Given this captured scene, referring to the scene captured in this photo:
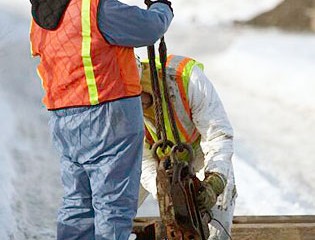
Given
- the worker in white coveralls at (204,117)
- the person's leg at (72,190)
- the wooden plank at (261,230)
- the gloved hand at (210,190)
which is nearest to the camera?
the person's leg at (72,190)

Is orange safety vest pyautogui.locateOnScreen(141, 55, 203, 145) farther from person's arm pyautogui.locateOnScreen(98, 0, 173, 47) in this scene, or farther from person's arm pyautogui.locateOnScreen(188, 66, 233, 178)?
person's arm pyautogui.locateOnScreen(98, 0, 173, 47)

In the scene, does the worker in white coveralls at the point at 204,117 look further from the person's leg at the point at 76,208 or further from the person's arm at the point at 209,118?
the person's leg at the point at 76,208

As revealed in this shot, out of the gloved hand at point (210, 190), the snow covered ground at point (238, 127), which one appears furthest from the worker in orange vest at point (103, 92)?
the snow covered ground at point (238, 127)

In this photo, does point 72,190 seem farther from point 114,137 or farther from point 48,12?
point 48,12

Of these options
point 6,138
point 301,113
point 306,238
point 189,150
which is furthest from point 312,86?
point 189,150

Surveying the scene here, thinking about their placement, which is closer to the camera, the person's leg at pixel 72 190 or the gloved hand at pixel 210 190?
→ the person's leg at pixel 72 190

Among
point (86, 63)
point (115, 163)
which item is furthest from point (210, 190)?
point (86, 63)

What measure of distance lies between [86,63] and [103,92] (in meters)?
0.14

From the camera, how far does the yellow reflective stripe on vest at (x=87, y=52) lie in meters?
3.74

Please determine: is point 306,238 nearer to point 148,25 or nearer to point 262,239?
point 262,239

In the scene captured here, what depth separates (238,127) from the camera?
32.3 feet

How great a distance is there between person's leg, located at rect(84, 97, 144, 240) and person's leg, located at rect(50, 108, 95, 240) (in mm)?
120

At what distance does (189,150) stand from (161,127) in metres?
0.16

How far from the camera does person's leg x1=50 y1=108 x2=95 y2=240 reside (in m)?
3.87
